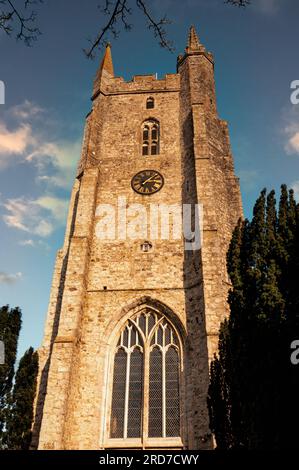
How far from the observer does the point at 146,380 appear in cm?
1363

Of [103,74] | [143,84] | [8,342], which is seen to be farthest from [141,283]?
[103,74]

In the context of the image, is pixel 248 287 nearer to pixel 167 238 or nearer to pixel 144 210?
pixel 167 238

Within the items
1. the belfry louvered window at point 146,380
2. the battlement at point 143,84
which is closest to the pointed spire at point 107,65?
the battlement at point 143,84

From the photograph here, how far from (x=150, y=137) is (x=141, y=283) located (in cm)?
875

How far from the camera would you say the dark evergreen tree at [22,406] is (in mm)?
11891

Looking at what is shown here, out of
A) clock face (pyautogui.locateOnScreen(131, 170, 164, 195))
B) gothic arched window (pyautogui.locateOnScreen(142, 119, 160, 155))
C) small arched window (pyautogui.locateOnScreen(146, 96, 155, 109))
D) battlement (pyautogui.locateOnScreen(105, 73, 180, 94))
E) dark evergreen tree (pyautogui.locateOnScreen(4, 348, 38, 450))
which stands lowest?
dark evergreen tree (pyautogui.locateOnScreen(4, 348, 38, 450))

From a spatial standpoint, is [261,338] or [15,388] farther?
[15,388]

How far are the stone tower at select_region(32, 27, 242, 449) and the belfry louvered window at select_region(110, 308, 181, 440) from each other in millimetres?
35

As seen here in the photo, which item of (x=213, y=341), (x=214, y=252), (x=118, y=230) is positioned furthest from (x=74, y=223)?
(x=213, y=341)

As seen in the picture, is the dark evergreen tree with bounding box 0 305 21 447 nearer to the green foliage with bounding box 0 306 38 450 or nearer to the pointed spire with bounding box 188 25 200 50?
the green foliage with bounding box 0 306 38 450

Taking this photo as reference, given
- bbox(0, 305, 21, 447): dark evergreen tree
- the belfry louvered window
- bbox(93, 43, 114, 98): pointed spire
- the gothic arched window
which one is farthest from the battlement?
bbox(0, 305, 21, 447): dark evergreen tree

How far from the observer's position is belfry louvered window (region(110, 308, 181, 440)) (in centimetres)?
1289

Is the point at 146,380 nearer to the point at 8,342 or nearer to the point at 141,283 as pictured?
the point at 141,283

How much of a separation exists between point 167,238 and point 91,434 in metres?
7.86
